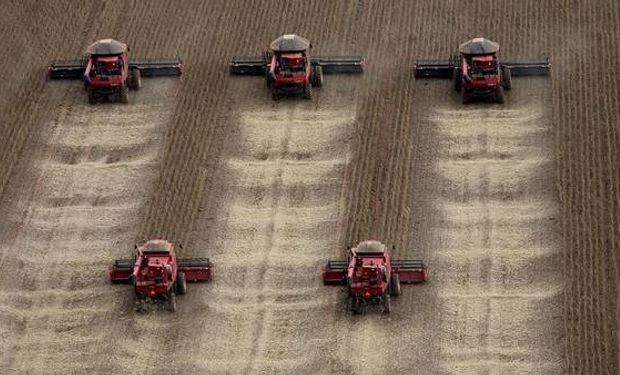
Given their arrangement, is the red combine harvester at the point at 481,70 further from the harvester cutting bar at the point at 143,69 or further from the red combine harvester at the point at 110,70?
the red combine harvester at the point at 110,70

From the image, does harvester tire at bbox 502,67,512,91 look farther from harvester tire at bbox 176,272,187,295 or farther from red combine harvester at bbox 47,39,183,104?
harvester tire at bbox 176,272,187,295

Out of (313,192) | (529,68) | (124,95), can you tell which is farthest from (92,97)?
(529,68)

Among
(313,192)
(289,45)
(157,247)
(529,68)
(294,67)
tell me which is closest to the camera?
(157,247)

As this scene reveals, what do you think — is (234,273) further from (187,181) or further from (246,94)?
(246,94)

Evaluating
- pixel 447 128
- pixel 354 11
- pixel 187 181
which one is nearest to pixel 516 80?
pixel 447 128

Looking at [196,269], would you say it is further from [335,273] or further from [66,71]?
[66,71]

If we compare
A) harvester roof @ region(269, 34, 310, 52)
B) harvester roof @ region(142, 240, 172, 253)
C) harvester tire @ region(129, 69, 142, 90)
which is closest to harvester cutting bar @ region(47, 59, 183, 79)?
harvester tire @ region(129, 69, 142, 90)
